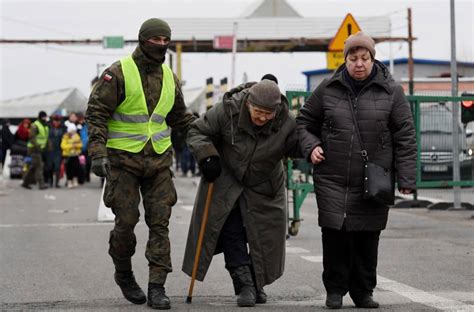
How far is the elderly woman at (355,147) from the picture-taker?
7.76 meters

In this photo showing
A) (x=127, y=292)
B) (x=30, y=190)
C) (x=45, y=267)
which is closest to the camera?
(x=127, y=292)

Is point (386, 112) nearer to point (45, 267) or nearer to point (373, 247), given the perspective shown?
point (373, 247)

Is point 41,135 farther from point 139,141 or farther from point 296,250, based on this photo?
point 139,141

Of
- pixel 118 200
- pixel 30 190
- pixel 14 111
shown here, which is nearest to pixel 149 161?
pixel 118 200

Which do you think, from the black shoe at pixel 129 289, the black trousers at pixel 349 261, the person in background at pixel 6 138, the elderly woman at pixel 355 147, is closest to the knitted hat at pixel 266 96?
the elderly woman at pixel 355 147

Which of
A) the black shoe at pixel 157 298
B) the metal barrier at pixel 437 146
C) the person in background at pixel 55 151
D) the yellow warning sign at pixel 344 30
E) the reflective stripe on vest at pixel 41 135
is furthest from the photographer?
the person in background at pixel 55 151

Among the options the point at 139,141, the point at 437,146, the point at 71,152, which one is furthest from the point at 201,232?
the point at 71,152

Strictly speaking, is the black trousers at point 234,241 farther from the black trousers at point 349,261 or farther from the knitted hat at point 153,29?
the knitted hat at point 153,29

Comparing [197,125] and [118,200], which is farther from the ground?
[197,125]

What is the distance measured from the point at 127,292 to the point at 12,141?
Answer: 978 inches

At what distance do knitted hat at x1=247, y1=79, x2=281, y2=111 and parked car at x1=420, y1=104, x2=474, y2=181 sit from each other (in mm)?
9091

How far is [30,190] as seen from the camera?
27.9m

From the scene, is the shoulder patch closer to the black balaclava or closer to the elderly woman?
the black balaclava

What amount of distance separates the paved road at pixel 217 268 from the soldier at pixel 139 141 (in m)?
0.42
